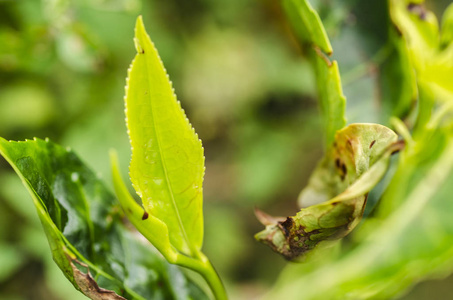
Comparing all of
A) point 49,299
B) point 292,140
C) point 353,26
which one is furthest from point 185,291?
point 292,140

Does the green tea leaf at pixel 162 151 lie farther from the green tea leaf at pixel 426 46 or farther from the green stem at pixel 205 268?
the green tea leaf at pixel 426 46

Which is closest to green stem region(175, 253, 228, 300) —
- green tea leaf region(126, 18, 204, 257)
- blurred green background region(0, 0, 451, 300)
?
green tea leaf region(126, 18, 204, 257)

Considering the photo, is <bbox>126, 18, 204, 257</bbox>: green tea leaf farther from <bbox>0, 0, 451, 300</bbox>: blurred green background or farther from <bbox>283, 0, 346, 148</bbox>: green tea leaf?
<bbox>0, 0, 451, 300</bbox>: blurred green background

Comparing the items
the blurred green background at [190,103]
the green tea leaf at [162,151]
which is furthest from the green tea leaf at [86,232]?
the blurred green background at [190,103]

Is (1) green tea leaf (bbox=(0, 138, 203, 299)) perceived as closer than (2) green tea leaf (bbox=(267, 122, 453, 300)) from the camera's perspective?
Yes

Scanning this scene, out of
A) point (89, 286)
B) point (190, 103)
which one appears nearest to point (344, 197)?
point (89, 286)
